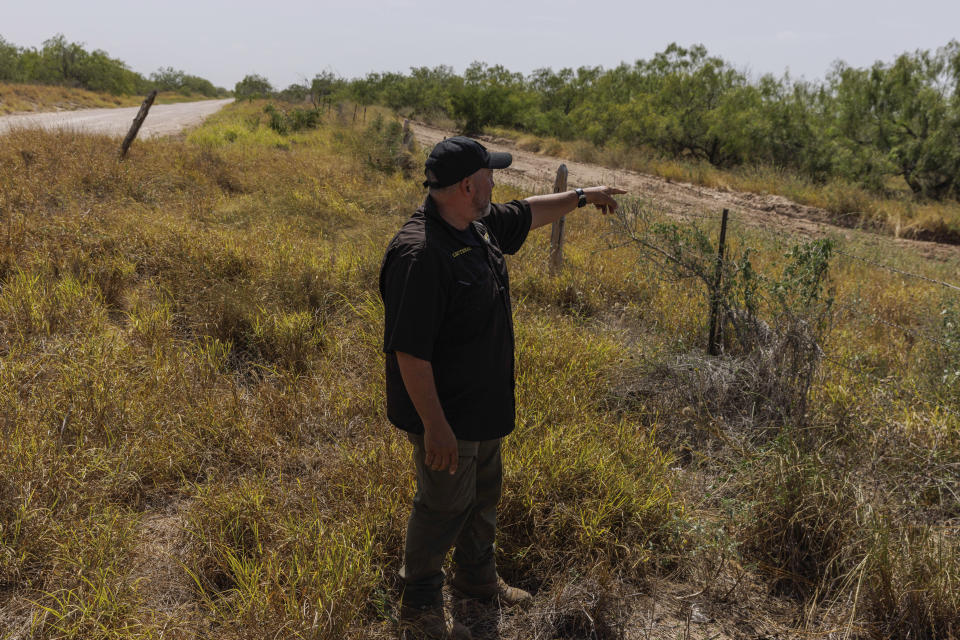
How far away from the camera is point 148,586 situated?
2471mm

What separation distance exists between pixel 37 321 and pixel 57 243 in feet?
5.23

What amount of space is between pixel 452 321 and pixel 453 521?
30.1 inches

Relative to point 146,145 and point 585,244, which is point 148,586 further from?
point 146,145

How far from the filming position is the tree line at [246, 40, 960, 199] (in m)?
15.4

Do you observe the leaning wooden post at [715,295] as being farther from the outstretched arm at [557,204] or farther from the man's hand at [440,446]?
the man's hand at [440,446]

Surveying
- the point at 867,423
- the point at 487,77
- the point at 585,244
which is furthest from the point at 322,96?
the point at 867,423

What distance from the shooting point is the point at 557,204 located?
114 inches

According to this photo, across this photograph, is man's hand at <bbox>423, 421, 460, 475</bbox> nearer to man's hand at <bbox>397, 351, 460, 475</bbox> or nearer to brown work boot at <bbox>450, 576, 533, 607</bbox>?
man's hand at <bbox>397, 351, 460, 475</bbox>

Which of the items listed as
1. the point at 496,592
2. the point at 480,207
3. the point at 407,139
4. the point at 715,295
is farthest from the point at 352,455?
the point at 407,139

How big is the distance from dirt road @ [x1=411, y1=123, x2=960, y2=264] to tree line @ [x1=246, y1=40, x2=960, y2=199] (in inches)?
131

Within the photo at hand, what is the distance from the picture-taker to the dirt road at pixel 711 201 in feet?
38.8

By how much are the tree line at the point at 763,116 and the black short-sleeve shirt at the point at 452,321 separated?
1707cm

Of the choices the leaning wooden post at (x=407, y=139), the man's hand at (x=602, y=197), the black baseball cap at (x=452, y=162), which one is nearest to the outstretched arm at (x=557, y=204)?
the man's hand at (x=602, y=197)

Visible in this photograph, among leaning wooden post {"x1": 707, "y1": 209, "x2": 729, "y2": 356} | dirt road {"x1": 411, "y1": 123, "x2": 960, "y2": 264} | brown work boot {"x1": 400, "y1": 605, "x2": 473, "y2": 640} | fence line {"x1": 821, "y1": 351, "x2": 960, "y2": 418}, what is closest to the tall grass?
dirt road {"x1": 411, "y1": 123, "x2": 960, "y2": 264}
